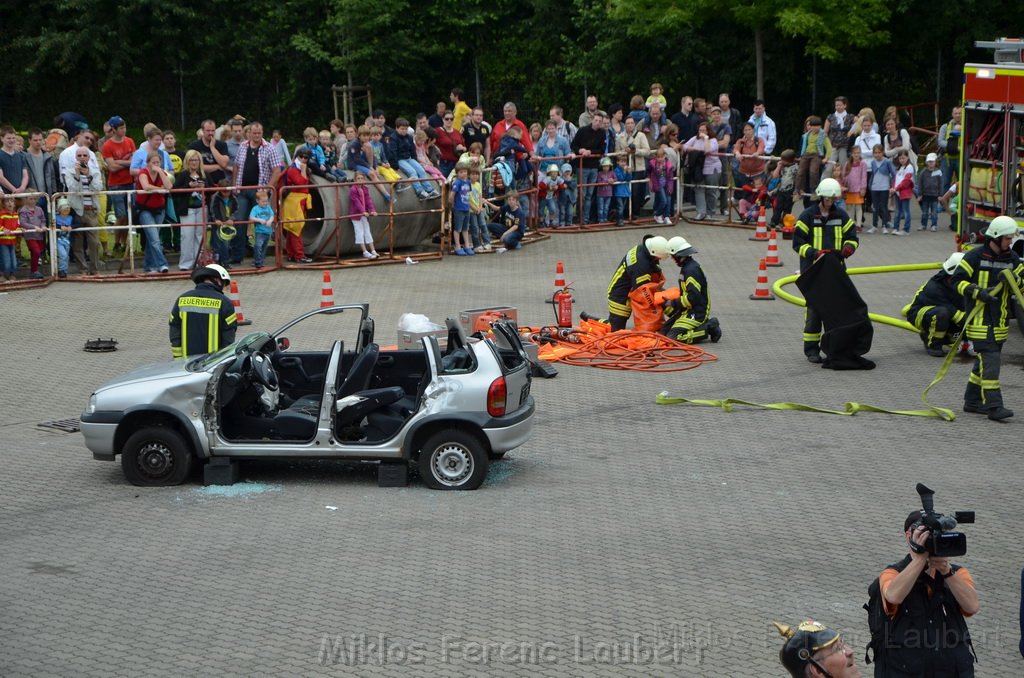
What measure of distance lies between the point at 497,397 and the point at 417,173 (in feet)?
39.0

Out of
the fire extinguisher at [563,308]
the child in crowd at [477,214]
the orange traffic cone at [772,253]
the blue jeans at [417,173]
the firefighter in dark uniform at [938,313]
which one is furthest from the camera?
the blue jeans at [417,173]

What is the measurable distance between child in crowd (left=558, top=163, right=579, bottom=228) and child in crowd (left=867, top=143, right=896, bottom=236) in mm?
4928

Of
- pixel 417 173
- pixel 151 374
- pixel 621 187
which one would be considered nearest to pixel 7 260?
pixel 417 173

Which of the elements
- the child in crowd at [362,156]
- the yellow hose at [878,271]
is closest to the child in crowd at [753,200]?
the yellow hose at [878,271]

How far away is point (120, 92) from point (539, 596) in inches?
1342

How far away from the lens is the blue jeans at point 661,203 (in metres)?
24.9

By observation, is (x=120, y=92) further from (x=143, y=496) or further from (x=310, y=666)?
(x=310, y=666)

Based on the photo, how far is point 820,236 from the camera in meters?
15.3

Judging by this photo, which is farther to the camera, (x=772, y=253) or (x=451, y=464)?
(x=772, y=253)

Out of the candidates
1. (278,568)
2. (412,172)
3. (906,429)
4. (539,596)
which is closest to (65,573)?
(278,568)

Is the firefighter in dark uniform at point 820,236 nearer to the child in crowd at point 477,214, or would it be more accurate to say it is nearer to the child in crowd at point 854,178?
the child in crowd at point 477,214

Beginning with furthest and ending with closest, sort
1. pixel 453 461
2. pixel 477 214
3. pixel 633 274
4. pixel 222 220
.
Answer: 1. pixel 477 214
2. pixel 222 220
3. pixel 633 274
4. pixel 453 461

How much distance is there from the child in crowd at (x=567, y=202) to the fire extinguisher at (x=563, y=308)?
8090mm

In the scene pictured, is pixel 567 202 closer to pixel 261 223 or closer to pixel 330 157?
pixel 330 157
